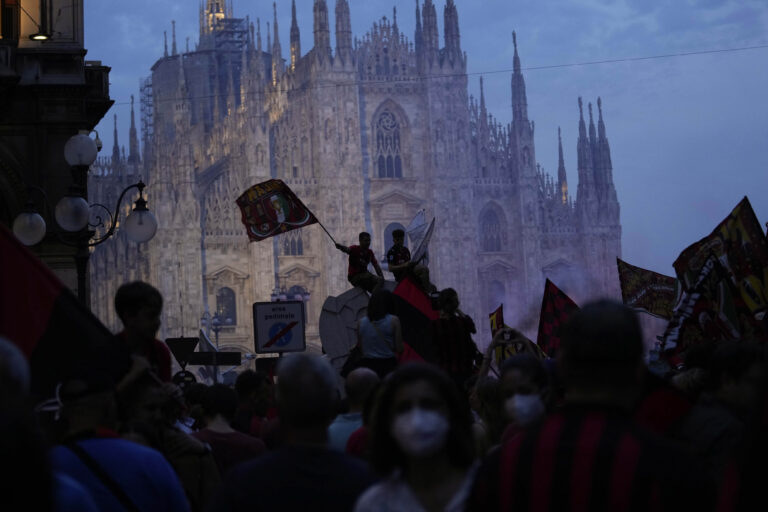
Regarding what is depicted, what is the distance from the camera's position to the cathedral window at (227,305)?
55.3m

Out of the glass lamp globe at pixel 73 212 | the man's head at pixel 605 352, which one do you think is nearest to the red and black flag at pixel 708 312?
the glass lamp globe at pixel 73 212

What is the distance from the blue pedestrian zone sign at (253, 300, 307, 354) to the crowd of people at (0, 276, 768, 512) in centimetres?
771

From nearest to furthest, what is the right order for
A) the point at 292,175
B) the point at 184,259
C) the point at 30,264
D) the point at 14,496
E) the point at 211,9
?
the point at 14,496, the point at 30,264, the point at 184,259, the point at 292,175, the point at 211,9

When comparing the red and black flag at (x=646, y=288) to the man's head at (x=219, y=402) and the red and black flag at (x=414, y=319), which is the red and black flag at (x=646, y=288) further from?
the man's head at (x=219, y=402)

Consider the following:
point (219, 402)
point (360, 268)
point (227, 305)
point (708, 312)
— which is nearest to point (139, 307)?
point (219, 402)

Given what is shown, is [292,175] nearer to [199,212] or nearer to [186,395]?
[199,212]

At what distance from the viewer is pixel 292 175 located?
191 feet

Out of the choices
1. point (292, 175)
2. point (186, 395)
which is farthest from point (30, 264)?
point (292, 175)

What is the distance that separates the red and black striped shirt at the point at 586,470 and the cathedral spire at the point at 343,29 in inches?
2287

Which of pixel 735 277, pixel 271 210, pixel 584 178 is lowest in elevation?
pixel 735 277

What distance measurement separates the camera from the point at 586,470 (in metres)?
3.12

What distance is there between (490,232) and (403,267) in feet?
166

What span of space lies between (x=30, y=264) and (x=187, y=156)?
171ft

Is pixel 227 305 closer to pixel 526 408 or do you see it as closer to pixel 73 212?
pixel 73 212
